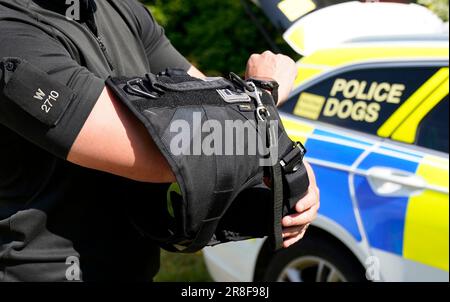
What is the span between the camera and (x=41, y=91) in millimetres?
1218

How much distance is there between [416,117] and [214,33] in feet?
13.5

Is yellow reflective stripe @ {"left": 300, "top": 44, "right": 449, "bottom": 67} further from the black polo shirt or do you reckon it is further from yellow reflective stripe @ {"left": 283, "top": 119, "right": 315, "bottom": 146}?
the black polo shirt

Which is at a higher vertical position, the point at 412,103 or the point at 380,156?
the point at 412,103

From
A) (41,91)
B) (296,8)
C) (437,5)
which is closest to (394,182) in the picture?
(296,8)

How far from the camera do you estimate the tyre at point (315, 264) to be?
9.53 ft

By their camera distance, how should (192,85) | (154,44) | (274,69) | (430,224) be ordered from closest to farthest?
(192,85), (274,69), (154,44), (430,224)

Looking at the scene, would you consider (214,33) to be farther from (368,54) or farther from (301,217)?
(301,217)

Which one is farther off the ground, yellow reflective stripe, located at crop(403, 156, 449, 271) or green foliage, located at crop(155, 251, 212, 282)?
yellow reflective stripe, located at crop(403, 156, 449, 271)

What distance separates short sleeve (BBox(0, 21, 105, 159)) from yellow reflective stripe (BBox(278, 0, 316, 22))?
604 mm

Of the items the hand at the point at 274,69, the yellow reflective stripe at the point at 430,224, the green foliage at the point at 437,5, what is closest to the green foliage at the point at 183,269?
the yellow reflective stripe at the point at 430,224

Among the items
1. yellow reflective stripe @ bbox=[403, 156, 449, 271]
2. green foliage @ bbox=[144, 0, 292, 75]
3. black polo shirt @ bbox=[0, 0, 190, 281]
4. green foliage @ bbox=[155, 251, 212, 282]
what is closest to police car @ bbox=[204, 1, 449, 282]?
yellow reflective stripe @ bbox=[403, 156, 449, 271]

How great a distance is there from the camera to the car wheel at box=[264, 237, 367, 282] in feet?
9.53

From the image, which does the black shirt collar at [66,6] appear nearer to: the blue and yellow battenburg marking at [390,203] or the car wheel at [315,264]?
the blue and yellow battenburg marking at [390,203]
